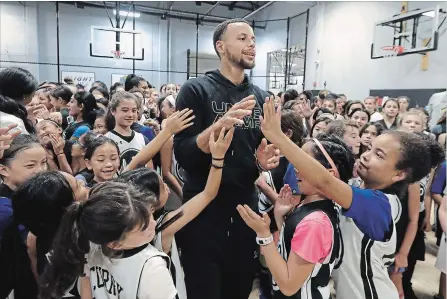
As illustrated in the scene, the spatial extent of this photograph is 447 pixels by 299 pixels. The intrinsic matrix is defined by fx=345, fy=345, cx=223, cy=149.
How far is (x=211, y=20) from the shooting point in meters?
14.8

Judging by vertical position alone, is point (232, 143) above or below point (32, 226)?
above

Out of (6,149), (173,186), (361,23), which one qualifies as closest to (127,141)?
(173,186)

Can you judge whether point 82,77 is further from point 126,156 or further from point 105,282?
point 105,282

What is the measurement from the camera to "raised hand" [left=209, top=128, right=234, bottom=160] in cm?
142

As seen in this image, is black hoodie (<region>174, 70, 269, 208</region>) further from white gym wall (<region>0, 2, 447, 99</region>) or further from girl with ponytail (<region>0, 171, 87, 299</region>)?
white gym wall (<region>0, 2, 447, 99</region>)

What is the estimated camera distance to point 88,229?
1159mm

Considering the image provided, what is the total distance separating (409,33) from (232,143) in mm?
8388

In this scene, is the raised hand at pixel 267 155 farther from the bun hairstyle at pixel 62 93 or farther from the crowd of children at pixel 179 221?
the bun hairstyle at pixel 62 93

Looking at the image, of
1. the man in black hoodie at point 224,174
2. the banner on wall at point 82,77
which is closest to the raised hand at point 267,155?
the man in black hoodie at point 224,174

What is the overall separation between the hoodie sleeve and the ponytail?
0.57 meters

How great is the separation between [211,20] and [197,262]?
47.7 feet

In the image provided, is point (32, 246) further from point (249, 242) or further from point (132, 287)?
point (249, 242)

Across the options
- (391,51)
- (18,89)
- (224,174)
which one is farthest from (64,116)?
(391,51)

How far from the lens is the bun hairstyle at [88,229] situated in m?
1.15
